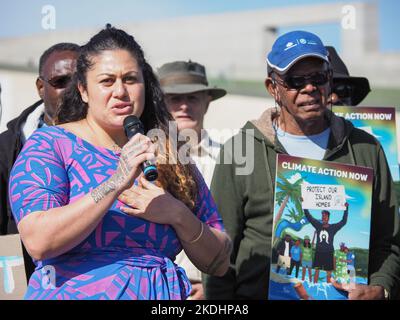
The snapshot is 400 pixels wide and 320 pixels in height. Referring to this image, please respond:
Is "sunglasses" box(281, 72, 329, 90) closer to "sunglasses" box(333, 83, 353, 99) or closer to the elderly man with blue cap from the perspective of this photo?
the elderly man with blue cap

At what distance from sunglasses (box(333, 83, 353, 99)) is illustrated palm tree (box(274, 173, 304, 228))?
160 centimetres

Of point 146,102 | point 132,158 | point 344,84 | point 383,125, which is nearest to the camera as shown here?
point 132,158

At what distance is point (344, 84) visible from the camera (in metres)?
4.60

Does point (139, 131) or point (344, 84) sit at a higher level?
point (344, 84)

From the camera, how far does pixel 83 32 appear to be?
18500 millimetres

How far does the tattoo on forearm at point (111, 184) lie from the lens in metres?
2.23

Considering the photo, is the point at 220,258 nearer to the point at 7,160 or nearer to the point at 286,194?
the point at 286,194

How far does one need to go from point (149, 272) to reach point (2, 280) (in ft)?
3.17

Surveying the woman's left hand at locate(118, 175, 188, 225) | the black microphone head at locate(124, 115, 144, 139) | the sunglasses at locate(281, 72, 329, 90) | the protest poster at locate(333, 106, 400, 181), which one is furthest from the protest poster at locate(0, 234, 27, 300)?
the protest poster at locate(333, 106, 400, 181)

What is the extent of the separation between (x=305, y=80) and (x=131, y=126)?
4.04 feet

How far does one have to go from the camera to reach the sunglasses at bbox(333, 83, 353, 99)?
458 centimetres

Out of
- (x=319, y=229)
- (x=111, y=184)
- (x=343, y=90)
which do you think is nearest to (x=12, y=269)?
(x=111, y=184)

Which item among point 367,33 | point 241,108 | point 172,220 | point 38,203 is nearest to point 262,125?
point 172,220
